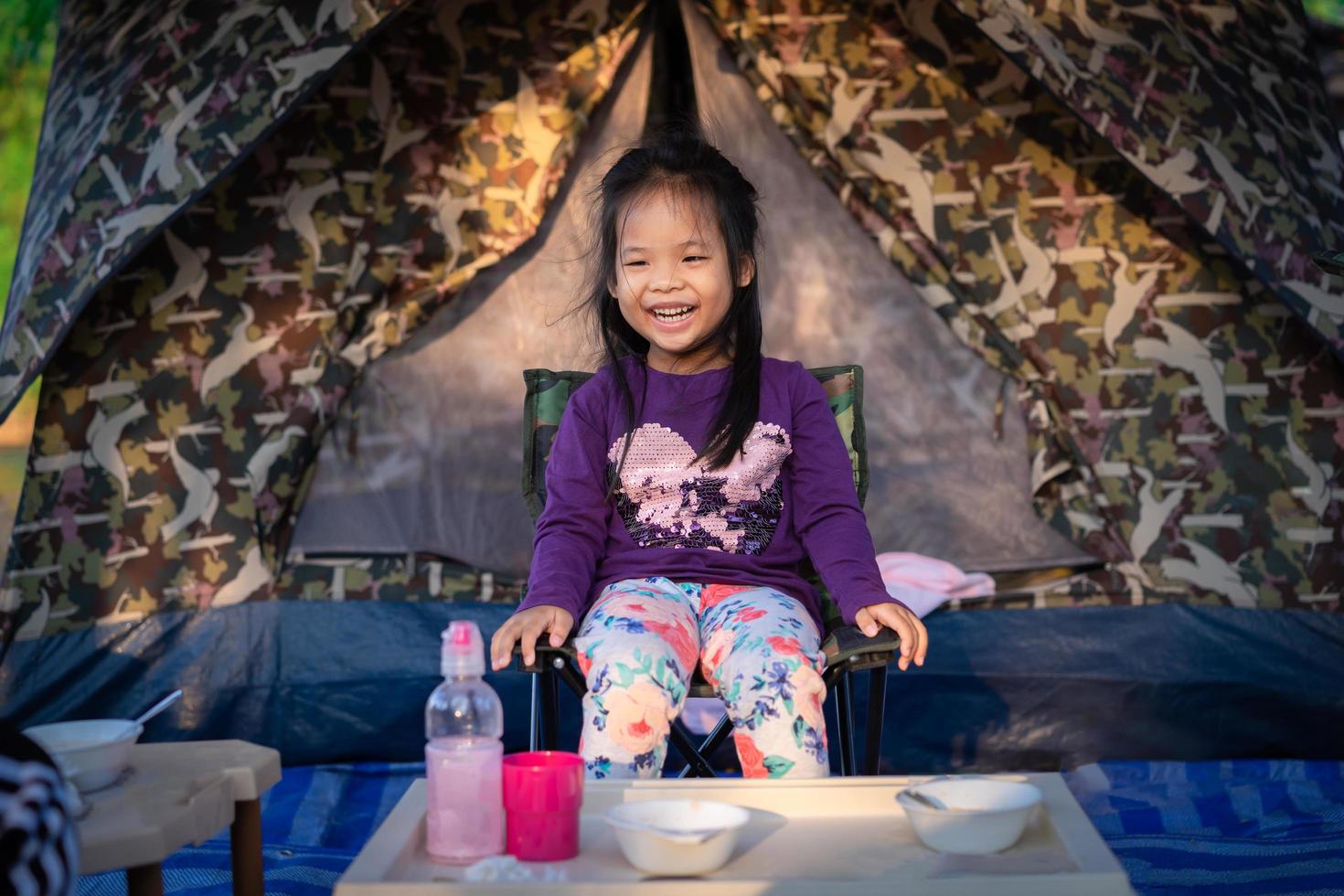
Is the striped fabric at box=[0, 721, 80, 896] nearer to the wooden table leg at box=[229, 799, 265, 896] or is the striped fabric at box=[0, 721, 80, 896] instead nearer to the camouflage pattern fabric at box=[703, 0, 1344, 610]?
the wooden table leg at box=[229, 799, 265, 896]

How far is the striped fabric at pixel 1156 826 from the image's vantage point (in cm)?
220

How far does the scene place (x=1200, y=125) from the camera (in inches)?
111

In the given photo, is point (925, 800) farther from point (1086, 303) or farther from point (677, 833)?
point (1086, 303)

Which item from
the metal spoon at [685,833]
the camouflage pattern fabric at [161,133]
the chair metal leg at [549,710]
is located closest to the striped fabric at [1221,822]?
the chair metal leg at [549,710]

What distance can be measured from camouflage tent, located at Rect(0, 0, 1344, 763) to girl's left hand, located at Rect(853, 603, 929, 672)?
48.2 inches

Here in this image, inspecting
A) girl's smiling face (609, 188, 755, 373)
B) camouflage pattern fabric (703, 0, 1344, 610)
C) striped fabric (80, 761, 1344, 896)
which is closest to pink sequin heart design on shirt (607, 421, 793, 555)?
girl's smiling face (609, 188, 755, 373)

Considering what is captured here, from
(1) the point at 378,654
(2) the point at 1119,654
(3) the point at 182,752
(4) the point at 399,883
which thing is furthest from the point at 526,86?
(4) the point at 399,883

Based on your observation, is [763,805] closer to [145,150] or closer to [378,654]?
[378,654]

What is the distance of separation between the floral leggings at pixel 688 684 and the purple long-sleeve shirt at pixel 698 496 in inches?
6.4

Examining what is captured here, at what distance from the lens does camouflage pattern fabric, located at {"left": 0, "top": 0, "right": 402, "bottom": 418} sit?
276 cm

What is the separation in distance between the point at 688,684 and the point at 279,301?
1.67 meters

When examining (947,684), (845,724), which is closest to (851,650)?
(845,724)

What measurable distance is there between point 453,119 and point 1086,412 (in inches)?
59.2

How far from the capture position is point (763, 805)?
143 centimetres
